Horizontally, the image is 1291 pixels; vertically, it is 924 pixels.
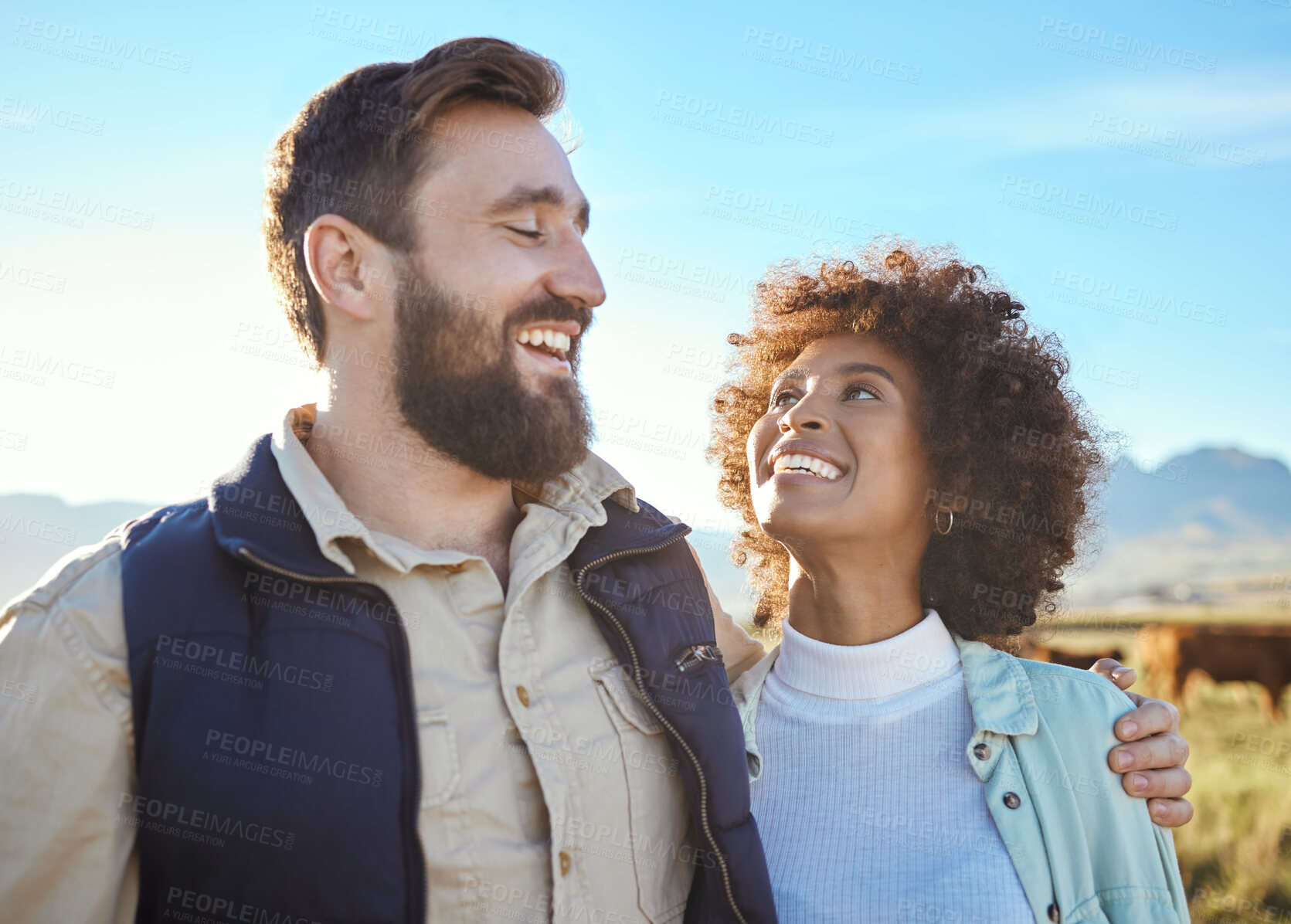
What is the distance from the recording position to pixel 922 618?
3.96 metres

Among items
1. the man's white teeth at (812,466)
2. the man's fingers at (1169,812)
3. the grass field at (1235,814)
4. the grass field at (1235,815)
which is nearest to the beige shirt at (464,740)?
the man's white teeth at (812,466)

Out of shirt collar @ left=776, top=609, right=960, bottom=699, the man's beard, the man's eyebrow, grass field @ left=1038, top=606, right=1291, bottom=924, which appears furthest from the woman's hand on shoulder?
the man's eyebrow

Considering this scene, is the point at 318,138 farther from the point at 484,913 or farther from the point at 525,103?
the point at 484,913

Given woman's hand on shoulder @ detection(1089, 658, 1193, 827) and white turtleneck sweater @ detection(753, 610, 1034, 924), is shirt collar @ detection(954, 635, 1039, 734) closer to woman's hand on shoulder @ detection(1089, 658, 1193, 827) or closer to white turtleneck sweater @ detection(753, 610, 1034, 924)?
white turtleneck sweater @ detection(753, 610, 1034, 924)

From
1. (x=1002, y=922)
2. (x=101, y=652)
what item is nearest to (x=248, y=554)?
(x=101, y=652)

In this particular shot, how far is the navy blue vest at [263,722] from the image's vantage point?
2.13 metres

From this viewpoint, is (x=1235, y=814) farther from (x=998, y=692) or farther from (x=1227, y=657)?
(x=998, y=692)

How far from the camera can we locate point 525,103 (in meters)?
3.22

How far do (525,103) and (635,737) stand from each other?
202cm

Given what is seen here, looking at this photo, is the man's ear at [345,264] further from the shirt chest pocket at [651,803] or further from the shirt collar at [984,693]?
the shirt collar at [984,693]

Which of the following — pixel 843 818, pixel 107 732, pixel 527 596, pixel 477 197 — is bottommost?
pixel 843 818

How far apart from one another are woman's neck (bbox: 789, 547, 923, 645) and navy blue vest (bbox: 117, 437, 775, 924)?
1.97m

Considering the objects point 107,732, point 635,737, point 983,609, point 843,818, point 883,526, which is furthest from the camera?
point 983,609

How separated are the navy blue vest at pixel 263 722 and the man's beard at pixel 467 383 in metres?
0.48
